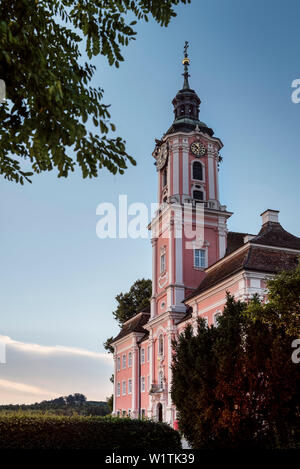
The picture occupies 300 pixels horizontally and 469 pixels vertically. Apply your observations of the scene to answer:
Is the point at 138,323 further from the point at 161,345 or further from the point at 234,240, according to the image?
the point at 234,240

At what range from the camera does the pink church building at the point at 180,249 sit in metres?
35.1

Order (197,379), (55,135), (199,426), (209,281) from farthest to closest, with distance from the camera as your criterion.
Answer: (209,281) → (197,379) → (199,426) → (55,135)

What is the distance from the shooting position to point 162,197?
45.2 metres

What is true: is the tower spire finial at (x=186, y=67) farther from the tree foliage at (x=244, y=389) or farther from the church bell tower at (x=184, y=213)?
the tree foliage at (x=244, y=389)

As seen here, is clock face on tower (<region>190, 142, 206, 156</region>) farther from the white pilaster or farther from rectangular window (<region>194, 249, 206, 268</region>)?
rectangular window (<region>194, 249, 206, 268</region>)

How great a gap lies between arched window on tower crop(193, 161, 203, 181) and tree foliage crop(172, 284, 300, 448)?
27046 mm

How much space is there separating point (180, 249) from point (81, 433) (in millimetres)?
24719

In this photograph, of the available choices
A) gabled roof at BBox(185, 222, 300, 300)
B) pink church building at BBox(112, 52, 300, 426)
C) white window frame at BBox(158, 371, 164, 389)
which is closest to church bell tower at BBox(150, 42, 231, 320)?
pink church building at BBox(112, 52, 300, 426)

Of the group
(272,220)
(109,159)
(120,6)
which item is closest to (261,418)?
(109,159)

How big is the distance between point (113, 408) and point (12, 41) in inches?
1988

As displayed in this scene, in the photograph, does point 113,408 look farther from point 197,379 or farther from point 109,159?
point 109,159

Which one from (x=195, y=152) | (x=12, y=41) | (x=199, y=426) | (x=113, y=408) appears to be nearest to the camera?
(x=12, y=41)

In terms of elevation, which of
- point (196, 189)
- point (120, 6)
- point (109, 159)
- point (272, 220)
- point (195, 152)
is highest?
point (195, 152)

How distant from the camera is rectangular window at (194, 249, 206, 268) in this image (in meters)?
40.5
